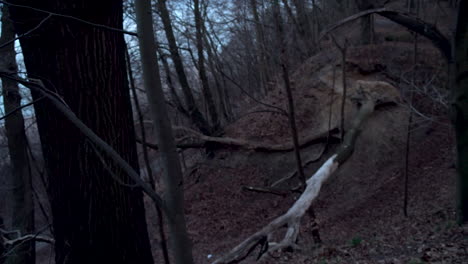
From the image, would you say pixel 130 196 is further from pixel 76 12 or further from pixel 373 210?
pixel 373 210

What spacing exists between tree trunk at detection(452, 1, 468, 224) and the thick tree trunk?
19.4 ft

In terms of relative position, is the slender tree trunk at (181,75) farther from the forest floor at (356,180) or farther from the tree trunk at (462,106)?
the tree trunk at (462,106)

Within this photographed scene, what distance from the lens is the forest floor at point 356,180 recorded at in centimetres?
829

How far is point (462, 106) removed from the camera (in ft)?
24.6

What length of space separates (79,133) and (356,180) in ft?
32.7

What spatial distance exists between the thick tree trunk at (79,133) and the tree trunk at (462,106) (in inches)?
232

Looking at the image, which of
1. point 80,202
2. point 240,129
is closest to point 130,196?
point 80,202

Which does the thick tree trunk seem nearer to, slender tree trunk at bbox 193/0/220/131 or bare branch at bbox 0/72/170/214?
bare branch at bbox 0/72/170/214

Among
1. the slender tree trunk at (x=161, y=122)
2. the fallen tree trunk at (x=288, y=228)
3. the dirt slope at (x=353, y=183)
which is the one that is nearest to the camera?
the slender tree trunk at (x=161, y=122)

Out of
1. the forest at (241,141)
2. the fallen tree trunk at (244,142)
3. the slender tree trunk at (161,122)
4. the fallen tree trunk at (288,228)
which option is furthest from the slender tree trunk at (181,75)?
the slender tree trunk at (161,122)

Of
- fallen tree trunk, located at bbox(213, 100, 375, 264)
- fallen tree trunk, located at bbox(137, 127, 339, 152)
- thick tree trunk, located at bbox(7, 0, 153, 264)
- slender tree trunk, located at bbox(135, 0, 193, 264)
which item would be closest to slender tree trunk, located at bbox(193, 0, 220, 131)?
fallen tree trunk, located at bbox(137, 127, 339, 152)

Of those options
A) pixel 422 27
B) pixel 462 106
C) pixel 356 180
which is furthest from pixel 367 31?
pixel 462 106

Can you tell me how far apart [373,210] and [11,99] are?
8.66 metres

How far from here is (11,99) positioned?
10273 millimetres
